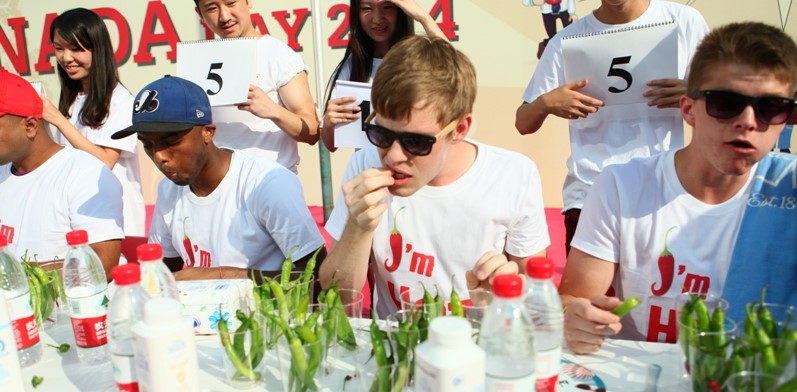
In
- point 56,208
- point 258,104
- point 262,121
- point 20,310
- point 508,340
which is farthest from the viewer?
point 262,121

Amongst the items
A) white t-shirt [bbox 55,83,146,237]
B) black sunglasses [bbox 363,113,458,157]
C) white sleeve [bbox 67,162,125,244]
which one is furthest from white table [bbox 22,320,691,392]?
white t-shirt [bbox 55,83,146,237]

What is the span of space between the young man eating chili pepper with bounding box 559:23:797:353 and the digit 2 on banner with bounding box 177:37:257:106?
1.85 metres

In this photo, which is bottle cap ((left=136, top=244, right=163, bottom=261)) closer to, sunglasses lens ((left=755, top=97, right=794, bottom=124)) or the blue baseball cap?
the blue baseball cap

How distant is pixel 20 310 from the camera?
1749 mm

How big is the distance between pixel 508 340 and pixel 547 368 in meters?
0.14

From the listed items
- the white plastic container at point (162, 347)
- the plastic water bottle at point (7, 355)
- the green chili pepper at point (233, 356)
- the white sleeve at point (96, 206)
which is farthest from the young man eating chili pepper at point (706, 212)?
the white sleeve at point (96, 206)

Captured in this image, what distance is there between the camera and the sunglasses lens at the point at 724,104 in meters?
1.79

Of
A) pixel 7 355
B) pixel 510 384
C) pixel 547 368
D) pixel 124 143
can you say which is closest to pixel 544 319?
pixel 547 368

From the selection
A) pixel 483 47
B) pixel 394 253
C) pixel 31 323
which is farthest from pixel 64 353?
pixel 483 47

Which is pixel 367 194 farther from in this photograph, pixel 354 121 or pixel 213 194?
pixel 354 121

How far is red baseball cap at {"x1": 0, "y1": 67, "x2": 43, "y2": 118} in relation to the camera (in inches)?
A: 106

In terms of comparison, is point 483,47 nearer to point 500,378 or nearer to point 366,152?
point 366,152

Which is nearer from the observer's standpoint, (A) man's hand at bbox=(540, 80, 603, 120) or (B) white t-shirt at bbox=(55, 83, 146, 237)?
(A) man's hand at bbox=(540, 80, 603, 120)

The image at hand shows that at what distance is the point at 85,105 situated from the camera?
3734 mm
